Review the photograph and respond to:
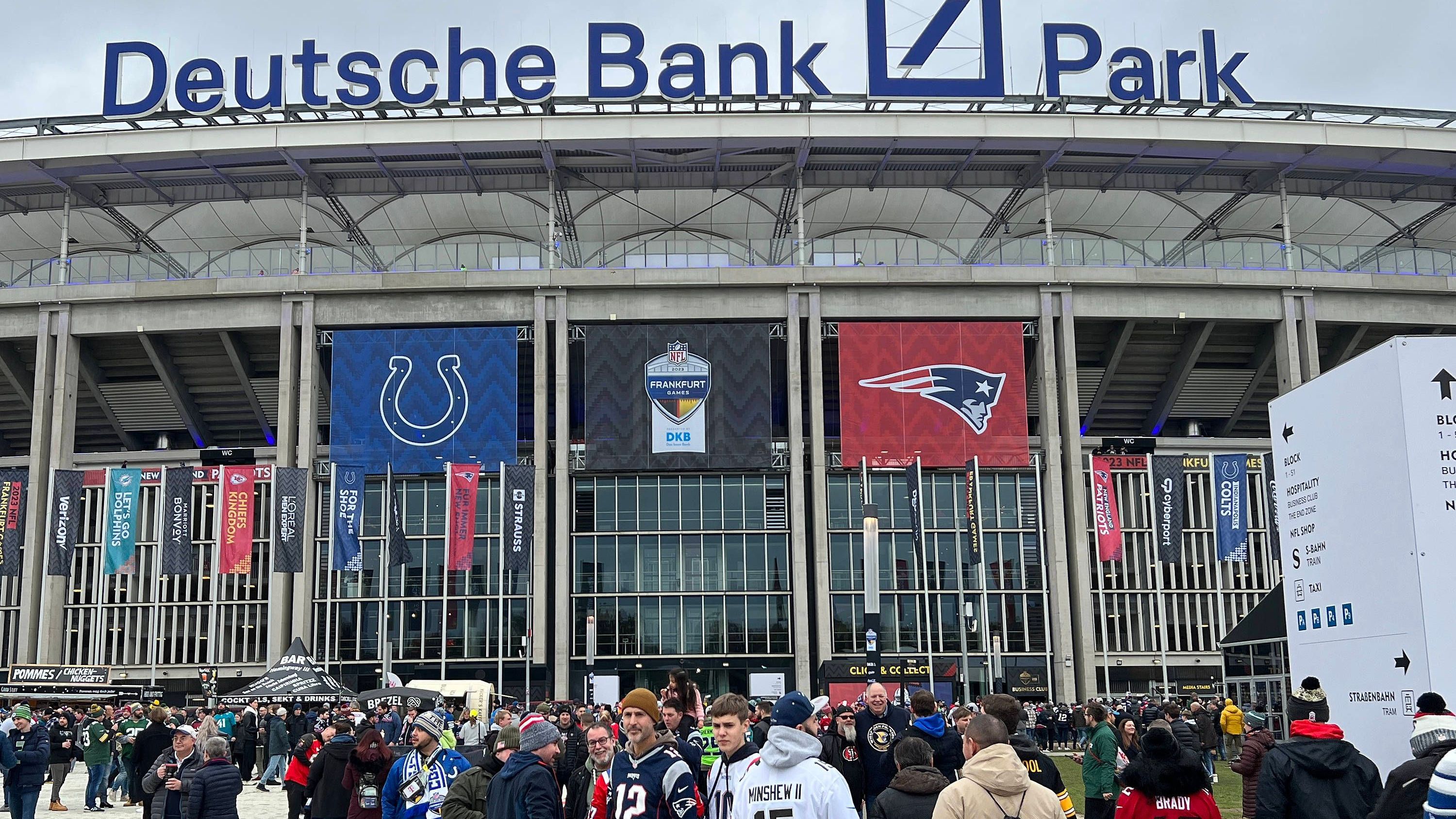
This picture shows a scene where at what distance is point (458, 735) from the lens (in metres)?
24.9

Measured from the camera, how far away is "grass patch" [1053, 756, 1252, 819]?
68.9 feet

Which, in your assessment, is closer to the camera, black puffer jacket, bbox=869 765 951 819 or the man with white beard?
black puffer jacket, bbox=869 765 951 819

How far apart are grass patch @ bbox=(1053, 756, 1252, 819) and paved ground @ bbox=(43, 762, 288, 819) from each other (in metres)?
13.1

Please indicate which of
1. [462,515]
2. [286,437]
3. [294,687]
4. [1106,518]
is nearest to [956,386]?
[1106,518]

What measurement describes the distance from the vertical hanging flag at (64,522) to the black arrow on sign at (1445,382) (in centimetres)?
5142

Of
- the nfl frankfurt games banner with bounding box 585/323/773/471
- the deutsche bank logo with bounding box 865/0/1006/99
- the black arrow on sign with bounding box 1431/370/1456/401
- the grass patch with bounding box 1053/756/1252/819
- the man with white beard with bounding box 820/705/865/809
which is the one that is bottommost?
the grass patch with bounding box 1053/756/1252/819

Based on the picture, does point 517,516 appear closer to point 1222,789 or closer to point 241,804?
point 241,804

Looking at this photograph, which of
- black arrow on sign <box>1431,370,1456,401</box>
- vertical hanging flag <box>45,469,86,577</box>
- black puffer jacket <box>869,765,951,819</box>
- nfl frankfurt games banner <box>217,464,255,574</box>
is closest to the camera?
black puffer jacket <box>869,765,951,819</box>

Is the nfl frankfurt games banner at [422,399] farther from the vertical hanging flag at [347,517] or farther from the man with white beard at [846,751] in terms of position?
the man with white beard at [846,751]

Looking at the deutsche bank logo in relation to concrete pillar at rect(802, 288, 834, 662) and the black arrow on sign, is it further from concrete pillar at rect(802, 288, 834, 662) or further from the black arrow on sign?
the black arrow on sign

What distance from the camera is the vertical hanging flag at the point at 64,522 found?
51.6m

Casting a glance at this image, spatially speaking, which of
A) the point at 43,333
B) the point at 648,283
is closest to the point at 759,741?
the point at 648,283

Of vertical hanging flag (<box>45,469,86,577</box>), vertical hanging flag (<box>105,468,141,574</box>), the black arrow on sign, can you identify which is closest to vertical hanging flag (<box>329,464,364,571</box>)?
vertical hanging flag (<box>105,468,141,574</box>)

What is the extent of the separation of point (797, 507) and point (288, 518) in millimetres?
18781
